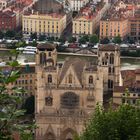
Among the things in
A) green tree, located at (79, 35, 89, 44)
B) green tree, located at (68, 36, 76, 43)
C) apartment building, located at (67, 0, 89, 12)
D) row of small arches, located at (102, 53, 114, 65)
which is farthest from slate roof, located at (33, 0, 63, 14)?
row of small arches, located at (102, 53, 114, 65)

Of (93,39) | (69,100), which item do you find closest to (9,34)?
(93,39)

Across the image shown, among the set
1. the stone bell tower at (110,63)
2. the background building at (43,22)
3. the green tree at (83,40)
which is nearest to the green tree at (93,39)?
the green tree at (83,40)

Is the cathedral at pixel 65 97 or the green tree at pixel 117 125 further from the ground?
the green tree at pixel 117 125

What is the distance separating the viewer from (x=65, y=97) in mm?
12750

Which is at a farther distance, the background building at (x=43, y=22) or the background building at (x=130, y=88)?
the background building at (x=43, y=22)

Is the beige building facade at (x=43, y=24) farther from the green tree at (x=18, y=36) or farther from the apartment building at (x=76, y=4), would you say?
the apartment building at (x=76, y=4)

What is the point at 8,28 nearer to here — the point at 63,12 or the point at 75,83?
the point at 63,12

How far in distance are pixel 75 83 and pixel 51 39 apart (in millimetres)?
12220

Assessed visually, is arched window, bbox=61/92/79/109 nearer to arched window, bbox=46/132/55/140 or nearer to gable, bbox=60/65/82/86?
gable, bbox=60/65/82/86

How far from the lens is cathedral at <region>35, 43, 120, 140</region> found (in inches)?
491

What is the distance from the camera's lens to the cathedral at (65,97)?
40.9 ft

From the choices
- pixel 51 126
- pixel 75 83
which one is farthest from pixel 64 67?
pixel 51 126

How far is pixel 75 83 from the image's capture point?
41.5 feet

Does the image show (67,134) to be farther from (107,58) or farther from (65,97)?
(107,58)
